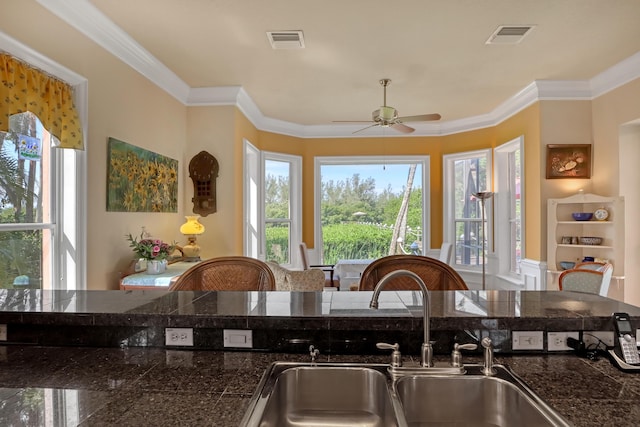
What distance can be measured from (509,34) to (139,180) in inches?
131

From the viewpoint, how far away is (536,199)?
4336mm

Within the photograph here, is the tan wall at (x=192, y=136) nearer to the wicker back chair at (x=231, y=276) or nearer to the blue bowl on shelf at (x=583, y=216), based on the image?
the blue bowl on shelf at (x=583, y=216)

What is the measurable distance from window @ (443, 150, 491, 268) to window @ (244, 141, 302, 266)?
231 cm

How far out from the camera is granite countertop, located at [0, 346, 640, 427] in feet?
2.99

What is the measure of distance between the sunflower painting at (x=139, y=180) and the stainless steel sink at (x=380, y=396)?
249 cm

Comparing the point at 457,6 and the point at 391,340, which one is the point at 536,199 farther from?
the point at 391,340

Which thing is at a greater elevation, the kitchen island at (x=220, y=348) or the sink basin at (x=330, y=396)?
the kitchen island at (x=220, y=348)

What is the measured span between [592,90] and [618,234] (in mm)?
1570

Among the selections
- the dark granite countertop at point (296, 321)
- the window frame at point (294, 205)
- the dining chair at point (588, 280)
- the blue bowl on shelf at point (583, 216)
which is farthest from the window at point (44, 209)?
the blue bowl on shelf at point (583, 216)

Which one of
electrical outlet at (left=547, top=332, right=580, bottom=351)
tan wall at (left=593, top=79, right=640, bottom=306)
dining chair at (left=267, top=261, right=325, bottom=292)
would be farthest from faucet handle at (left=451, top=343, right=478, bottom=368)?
tan wall at (left=593, top=79, right=640, bottom=306)

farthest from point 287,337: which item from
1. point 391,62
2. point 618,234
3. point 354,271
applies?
point 618,234

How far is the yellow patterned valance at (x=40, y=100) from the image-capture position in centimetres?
210

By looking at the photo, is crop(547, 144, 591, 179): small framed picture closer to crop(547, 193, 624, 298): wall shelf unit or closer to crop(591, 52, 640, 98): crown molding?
crop(547, 193, 624, 298): wall shelf unit

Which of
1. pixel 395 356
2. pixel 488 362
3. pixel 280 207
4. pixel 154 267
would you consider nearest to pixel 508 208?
pixel 280 207
